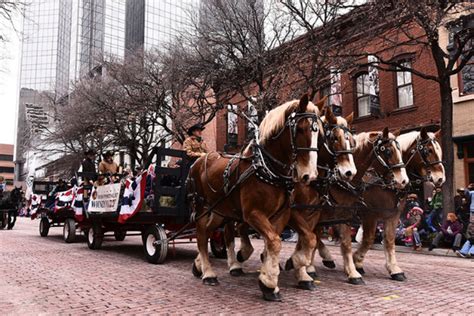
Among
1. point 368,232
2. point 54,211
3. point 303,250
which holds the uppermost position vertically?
point 54,211

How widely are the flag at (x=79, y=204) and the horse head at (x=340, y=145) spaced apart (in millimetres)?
8006

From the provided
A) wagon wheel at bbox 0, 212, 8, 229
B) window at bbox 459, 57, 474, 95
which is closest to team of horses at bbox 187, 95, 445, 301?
window at bbox 459, 57, 474, 95

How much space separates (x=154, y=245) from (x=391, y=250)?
458 cm

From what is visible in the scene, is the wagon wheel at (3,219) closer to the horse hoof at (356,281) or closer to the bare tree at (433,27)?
the bare tree at (433,27)

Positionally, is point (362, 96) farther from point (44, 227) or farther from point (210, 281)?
point (210, 281)

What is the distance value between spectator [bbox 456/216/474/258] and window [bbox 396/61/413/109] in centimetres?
799

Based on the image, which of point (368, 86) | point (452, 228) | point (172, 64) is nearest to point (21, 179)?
point (172, 64)

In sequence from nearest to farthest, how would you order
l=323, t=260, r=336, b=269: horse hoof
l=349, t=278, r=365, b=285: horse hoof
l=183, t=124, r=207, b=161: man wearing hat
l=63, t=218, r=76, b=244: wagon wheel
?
l=349, t=278, r=365, b=285: horse hoof, l=323, t=260, r=336, b=269: horse hoof, l=183, t=124, r=207, b=161: man wearing hat, l=63, t=218, r=76, b=244: wagon wheel

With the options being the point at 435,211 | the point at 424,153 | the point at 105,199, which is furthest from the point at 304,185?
the point at 435,211

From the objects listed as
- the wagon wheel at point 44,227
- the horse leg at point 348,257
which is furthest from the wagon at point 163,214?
the wagon wheel at point 44,227

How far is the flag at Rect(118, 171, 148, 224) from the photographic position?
8367mm

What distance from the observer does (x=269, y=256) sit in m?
4.95

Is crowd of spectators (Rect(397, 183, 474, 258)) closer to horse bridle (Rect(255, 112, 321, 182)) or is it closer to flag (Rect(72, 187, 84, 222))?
horse bridle (Rect(255, 112, 321, 182))

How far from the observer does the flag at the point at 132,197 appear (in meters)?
8.37
